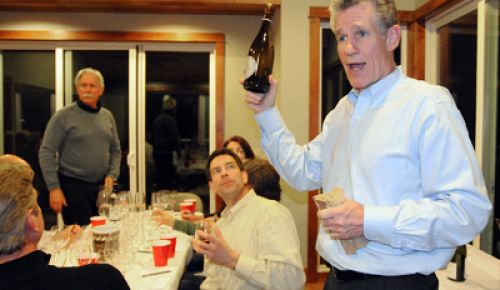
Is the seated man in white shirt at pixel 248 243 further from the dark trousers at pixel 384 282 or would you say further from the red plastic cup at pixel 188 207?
the red plastic cup at pixel 188 207

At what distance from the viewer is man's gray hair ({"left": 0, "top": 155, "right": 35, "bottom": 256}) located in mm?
1201

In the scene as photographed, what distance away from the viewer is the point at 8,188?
47.5 inches

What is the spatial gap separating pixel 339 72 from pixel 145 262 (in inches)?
106

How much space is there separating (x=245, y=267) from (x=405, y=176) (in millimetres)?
927

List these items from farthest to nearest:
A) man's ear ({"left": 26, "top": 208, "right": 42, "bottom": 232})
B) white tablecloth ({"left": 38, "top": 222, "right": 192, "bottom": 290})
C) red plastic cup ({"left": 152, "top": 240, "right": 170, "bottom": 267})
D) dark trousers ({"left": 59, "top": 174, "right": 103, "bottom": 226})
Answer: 1. dark trousers ({"left": 59, "top": 174, "right": 103, "bottom": 226})
2. red plastic cup ({"left": 152, "top": 240, "right": 170, "bottom": 267})
3. white tablecloth ({"left": 38, "top": 222, "right": 192, "bottom": 290})
4. man's ear ({"left": 26, "top": 208, "right": 42, "bottom": 232})

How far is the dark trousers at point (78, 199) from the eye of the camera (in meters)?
3.64

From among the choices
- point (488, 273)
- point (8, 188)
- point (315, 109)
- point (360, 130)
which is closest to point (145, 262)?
point (8, 188)

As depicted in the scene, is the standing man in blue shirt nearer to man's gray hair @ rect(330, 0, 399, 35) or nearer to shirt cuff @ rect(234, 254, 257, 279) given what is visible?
man's gray hair @ rect(330, 0, 399, 35)

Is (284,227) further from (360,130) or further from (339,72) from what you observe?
(339,72)

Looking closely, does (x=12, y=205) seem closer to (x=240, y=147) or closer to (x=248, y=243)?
(x=248, y=243)

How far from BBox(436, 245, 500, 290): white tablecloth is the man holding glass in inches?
53.3

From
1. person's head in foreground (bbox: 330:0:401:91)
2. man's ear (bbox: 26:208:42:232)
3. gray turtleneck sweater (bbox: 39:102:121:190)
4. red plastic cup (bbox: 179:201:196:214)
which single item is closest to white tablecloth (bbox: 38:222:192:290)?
man's ear (bbox: 26:208:42:232)

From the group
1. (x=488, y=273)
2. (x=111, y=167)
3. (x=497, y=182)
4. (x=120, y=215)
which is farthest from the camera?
(x=111, y=167)

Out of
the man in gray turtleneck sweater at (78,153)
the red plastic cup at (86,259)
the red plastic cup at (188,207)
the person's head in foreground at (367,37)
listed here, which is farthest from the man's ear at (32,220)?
the man in gray turtleneck sweater at (78,153)
